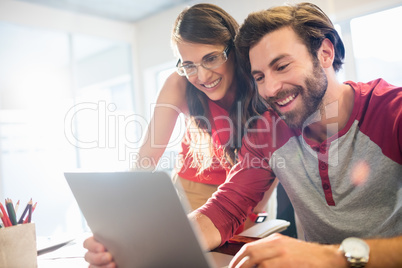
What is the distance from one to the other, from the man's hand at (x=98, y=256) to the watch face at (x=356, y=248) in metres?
0.49

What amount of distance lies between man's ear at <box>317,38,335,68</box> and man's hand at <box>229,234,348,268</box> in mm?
676

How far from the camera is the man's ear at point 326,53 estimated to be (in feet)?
3.93

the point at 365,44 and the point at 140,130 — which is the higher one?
the point at 365,44

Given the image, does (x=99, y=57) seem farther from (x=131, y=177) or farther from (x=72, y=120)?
(x=131, y=177)

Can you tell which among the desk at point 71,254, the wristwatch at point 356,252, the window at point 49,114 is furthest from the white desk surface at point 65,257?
the window at point 49,114

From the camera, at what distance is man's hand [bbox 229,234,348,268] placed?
691 mm

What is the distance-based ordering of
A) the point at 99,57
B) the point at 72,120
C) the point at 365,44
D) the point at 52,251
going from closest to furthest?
the point at 52,251
the point at 365,44
the point at 72,120
the point at 99,57

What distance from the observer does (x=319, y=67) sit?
1.17 m

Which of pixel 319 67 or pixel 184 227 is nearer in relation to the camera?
pixel 184 227

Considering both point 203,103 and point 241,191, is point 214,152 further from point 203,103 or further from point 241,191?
point 241,191

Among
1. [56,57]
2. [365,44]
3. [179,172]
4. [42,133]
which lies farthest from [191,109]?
[56,57]

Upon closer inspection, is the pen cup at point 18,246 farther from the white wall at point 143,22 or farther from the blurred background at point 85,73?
the white wall at point 143,22

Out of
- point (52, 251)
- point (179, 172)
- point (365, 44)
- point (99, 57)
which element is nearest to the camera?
point (52, 251)

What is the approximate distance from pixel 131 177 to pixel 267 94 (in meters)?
0.63
